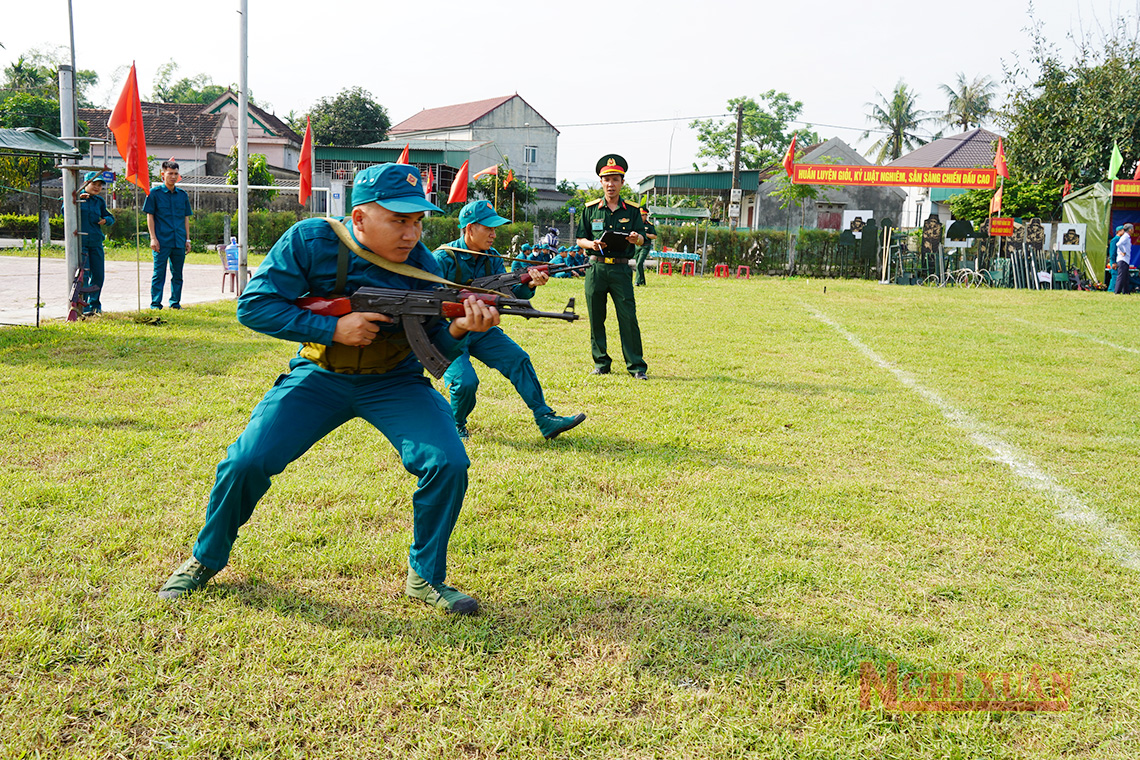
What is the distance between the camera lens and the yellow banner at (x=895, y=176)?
28.7 meters

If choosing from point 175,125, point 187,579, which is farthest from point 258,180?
point 187,579

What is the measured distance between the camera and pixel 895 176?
2898 cm

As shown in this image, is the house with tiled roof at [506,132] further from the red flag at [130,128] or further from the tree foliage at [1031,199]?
the red flag at [130,128]

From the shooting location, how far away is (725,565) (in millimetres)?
3865

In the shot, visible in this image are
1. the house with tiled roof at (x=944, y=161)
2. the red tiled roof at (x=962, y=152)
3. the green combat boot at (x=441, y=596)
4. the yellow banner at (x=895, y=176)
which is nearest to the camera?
the green combat boot at (x=441, y=596)

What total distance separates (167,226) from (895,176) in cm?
2520

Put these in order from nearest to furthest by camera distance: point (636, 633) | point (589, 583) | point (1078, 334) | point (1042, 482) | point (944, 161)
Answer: point (636, 633), point (589, 583), point (1042, 482), point (1078, 334), point (944, 161)

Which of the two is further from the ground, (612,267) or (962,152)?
(962,152)

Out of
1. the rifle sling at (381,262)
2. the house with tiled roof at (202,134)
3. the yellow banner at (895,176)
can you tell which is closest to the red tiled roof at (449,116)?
the house with tiled roof at (202,134)

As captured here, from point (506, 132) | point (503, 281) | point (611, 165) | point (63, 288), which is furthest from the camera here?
point (506, 132)

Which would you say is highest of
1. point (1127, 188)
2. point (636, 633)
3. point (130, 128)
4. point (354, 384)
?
point (1127, 188)

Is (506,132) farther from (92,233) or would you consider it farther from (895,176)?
(92,233)

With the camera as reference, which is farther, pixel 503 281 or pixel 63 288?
pixel 63 288

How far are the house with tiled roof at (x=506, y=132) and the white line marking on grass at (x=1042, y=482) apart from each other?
5309 cm
